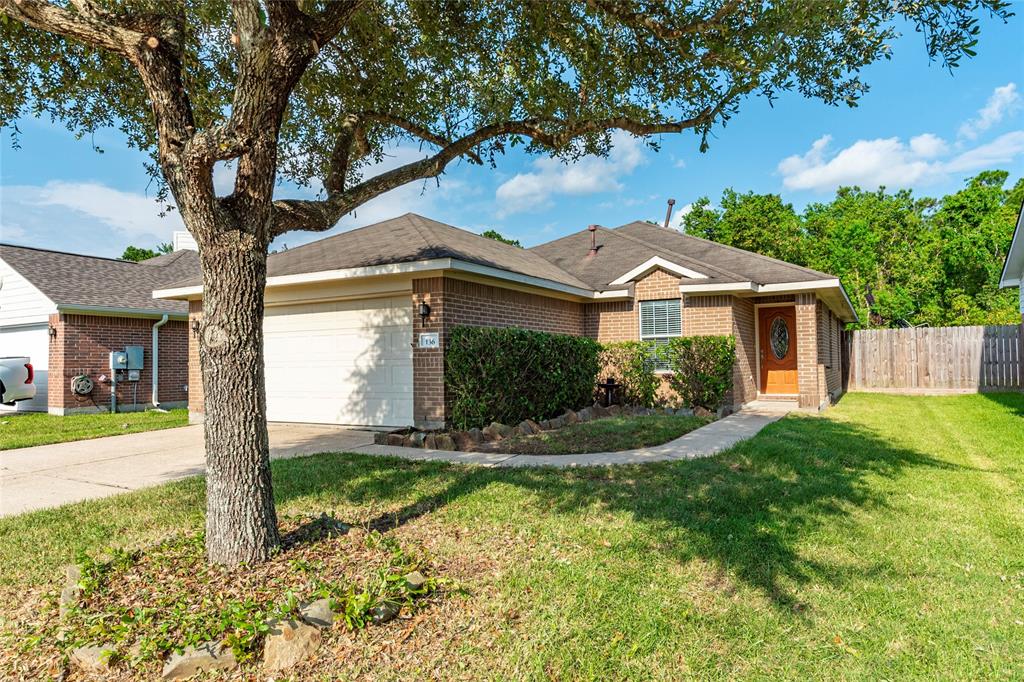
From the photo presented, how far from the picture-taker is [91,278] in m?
16.2

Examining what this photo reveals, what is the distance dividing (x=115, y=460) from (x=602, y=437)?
6604 mm

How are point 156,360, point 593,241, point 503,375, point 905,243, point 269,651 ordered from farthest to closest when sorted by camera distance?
point 905,243, point 593,241, point 156,360, point 503,375, point 269,651

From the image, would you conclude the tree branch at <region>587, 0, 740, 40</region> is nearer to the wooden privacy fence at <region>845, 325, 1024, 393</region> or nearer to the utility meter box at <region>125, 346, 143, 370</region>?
the utility meter box at <region>125, 346, 143, 370</region>

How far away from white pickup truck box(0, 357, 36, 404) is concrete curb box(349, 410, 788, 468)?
11.7 meters

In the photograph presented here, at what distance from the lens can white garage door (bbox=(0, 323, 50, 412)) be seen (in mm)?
14766

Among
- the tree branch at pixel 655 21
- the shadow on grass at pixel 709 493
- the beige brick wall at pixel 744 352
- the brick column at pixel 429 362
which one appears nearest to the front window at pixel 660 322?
the beige brick wall at pixel 744 352

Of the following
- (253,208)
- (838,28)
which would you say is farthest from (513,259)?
(253,208)

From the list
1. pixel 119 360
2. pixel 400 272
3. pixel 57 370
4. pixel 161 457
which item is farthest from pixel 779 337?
pixel 57 370

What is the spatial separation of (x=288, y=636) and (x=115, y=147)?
23.4 feet

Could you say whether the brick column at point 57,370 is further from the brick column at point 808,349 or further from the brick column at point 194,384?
the brick column at point 808,349

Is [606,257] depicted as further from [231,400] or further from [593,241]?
[231,400]

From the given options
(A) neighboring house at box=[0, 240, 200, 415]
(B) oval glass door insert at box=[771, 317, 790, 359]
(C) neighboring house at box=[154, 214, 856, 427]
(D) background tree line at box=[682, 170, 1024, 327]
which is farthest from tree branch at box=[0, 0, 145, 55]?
(D) background tree line at box=[682, 170, 1024, 327]

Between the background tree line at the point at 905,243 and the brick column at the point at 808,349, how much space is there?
16.5 metres

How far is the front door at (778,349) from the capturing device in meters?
14.2
